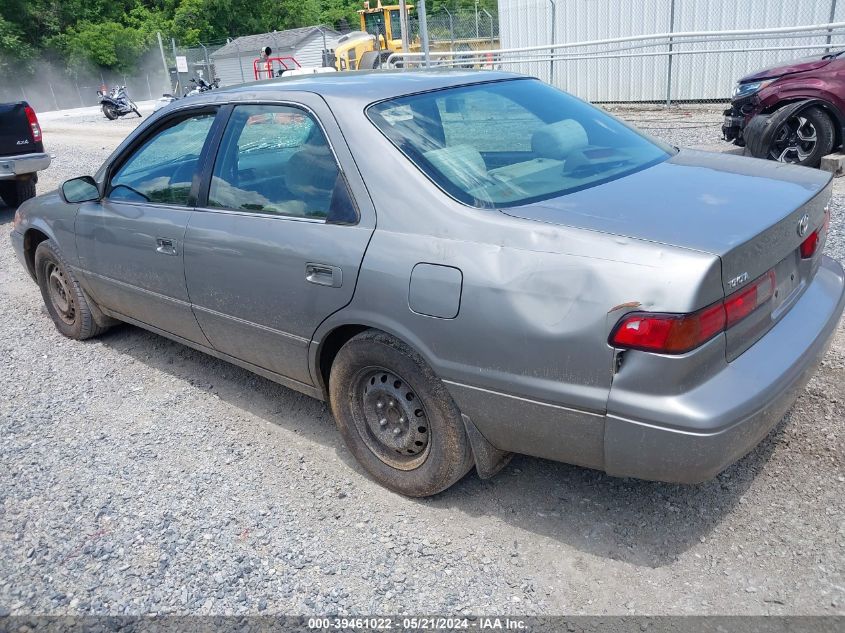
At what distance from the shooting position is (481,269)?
2.52 meters

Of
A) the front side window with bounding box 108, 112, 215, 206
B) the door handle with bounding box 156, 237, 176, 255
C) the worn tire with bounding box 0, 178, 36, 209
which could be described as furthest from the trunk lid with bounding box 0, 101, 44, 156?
the door handle with bounding box 156, 237, 176, 255

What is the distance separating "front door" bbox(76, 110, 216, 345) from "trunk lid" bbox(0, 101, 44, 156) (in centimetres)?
644

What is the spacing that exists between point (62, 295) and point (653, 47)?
13612 mm

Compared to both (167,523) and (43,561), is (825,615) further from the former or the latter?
(43,561)

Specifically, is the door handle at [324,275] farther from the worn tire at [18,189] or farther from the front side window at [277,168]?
the worn tire at [18,189]

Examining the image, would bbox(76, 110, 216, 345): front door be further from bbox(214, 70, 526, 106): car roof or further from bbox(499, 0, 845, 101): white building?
bbox(499, 0, 845, 101): white building

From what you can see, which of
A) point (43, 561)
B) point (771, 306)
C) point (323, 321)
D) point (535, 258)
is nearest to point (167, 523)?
point (43, 561)

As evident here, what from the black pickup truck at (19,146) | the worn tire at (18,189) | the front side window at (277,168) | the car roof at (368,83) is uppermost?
the car roof at (368,83)

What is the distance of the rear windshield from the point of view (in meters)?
2.86

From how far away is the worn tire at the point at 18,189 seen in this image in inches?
405

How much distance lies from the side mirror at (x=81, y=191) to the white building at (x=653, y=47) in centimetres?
1116

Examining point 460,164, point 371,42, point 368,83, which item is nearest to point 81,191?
point 368,83

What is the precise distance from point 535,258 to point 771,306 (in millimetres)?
910

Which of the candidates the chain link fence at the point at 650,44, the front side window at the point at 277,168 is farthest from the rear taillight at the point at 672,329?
the chain link fence at the point at 650,44
